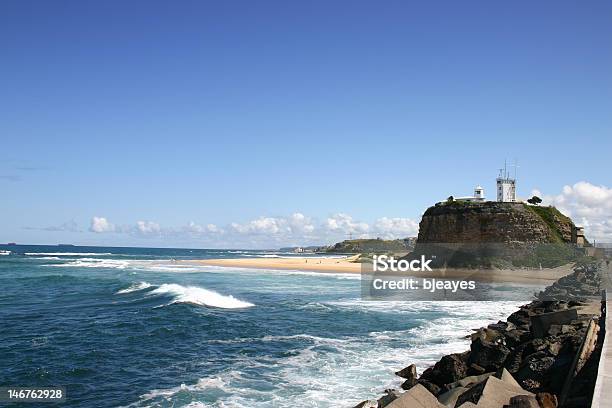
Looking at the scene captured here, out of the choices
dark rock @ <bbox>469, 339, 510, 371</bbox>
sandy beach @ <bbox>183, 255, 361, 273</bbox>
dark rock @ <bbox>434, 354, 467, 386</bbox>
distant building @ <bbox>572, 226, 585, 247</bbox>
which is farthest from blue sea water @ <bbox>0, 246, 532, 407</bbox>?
distant building @ <bbox>572, 226, 585, 247</bbox>

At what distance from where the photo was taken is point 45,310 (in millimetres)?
26406

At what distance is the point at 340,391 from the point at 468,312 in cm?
1672

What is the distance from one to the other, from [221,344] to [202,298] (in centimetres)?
1339

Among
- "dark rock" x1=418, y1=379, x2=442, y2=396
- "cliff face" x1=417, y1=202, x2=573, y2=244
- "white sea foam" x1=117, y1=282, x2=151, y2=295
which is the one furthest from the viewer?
"cliff face" x1=417, y1=202, x2=573, y2=244

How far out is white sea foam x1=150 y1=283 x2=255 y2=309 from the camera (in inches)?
1171

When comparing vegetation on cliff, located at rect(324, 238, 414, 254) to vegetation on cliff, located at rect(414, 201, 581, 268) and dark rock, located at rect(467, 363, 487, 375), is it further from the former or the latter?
dark rock, located at rect(467, 363, 487, 375)

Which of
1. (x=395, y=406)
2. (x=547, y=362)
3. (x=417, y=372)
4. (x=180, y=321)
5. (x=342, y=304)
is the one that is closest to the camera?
(x=395, y=406)

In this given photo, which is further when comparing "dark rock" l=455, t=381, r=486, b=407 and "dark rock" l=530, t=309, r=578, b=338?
"dark rock" l=530, t=309, r=578, b=338

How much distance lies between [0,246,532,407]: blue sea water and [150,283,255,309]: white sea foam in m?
0.12

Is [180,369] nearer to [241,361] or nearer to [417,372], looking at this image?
[241,361]

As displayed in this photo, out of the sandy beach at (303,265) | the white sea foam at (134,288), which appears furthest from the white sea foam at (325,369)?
the sandy beach at (303,265)

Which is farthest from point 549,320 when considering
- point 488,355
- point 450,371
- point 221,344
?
point 221,344

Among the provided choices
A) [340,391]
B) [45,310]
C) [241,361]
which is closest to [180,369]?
[241,361]

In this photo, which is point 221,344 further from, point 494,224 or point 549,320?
point 494,224
